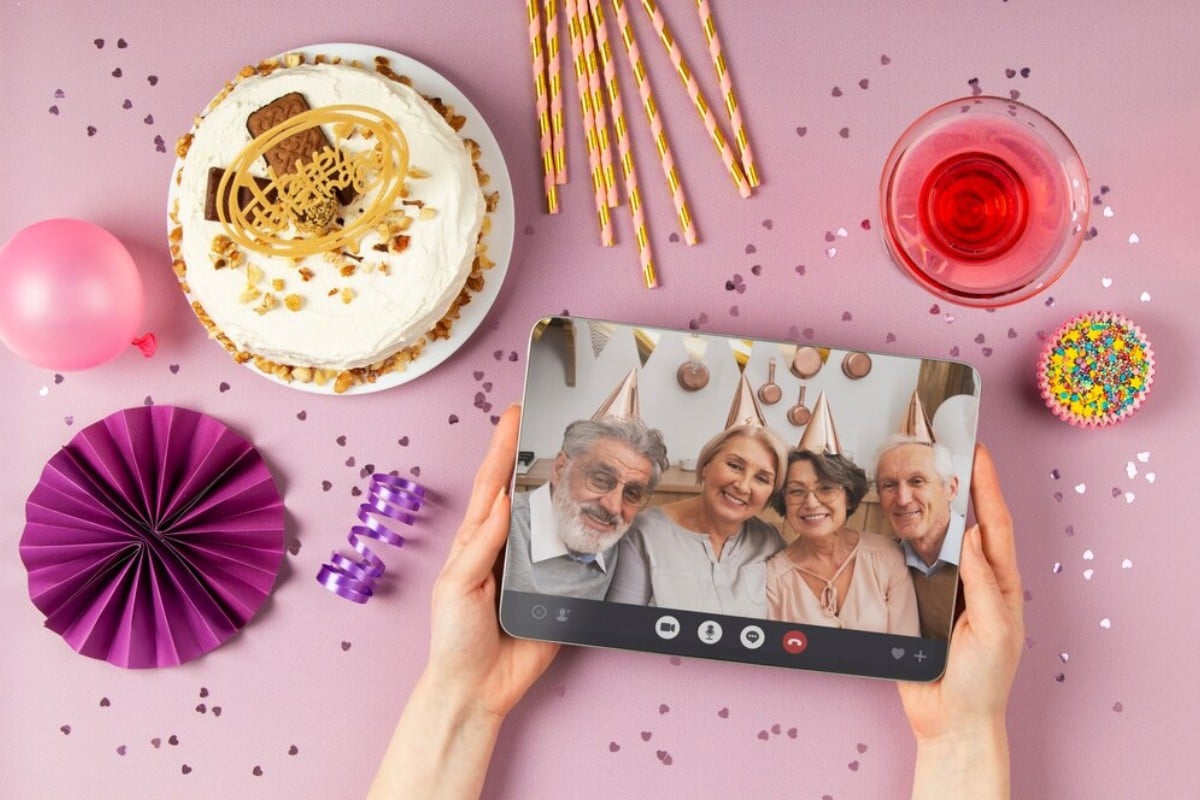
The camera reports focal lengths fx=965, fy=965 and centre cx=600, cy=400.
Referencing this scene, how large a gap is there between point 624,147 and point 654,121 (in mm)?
48

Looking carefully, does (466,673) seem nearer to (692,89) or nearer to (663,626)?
(663,626)

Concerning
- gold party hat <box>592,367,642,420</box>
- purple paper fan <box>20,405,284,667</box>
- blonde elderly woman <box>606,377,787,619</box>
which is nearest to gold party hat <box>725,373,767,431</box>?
blonde elderly woman <box>606,377,787,619</box>

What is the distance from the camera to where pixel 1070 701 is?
3.87 feet

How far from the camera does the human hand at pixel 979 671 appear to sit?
107 centimetres

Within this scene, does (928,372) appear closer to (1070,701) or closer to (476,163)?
(1070,701)

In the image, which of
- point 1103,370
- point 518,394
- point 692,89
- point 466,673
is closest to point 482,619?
point 466,673

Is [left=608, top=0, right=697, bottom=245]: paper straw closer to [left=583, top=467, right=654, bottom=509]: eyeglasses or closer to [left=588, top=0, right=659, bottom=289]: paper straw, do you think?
[left=588, top=0, right=659, bottom=289]: paper straw

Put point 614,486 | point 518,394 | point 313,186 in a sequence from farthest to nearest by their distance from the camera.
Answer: point 518,394 < point 614,486 < point 313,186

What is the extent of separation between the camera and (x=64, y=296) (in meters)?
1.01

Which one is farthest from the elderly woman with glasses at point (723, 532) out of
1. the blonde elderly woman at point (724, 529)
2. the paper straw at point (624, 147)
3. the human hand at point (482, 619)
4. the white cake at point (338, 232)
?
the white cake at point (338, 232)

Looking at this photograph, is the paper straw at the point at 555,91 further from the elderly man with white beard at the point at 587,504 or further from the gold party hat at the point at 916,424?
the gold party hat at the point at 916,424

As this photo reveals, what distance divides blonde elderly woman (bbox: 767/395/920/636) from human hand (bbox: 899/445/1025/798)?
0.07 meters

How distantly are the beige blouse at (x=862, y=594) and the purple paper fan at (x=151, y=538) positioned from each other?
0.59m

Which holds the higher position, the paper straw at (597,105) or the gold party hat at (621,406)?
the paper straw at (597,105)
